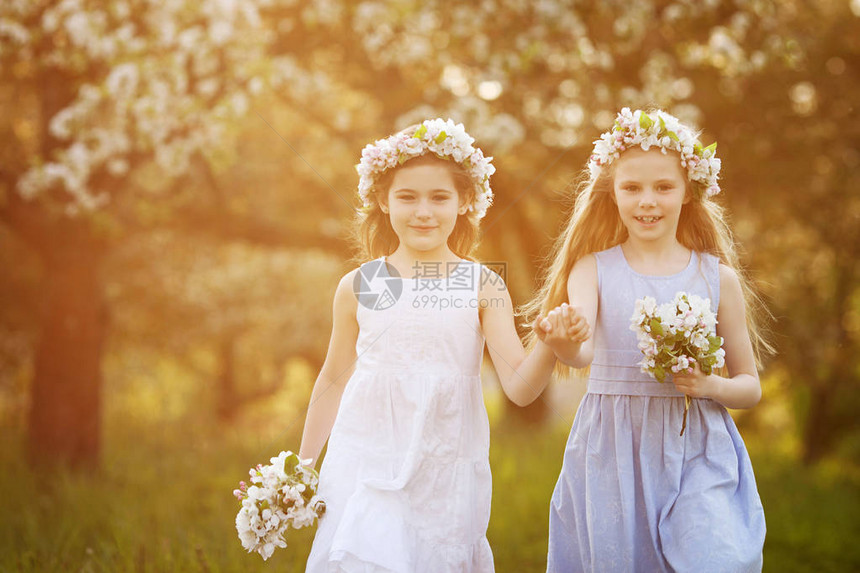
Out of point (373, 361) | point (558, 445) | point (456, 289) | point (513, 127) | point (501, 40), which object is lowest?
point (558, 445)

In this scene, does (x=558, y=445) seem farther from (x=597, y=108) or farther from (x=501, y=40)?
(x=501, y=40)

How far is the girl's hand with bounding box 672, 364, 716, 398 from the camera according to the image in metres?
2.84

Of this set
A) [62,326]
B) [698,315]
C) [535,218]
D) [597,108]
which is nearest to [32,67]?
[62,326]

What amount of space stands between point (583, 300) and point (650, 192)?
1.54 ft

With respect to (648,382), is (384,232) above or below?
above

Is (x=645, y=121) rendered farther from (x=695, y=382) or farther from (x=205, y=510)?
(x=205, y=510)

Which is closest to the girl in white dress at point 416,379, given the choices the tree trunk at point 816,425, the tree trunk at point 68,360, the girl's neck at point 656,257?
the girl's neck at point 656,257

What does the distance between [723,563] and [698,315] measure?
80 centimetres

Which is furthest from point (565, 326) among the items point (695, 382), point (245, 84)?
point (245, 84)

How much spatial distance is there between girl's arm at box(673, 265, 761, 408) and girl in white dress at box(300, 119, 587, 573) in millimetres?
554

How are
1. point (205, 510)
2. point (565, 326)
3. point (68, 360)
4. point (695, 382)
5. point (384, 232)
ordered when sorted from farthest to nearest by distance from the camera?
point (68, 360) → point (205, 510) → point (384, 232) → point (695, 382) → point (565, 326)

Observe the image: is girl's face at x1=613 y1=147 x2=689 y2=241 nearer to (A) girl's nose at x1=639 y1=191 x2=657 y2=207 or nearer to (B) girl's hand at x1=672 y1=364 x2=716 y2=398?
(A) girl's nose at x1=639 y1=191 x2=657 y2=207

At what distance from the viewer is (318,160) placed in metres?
9.81

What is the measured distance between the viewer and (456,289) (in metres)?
3.21
